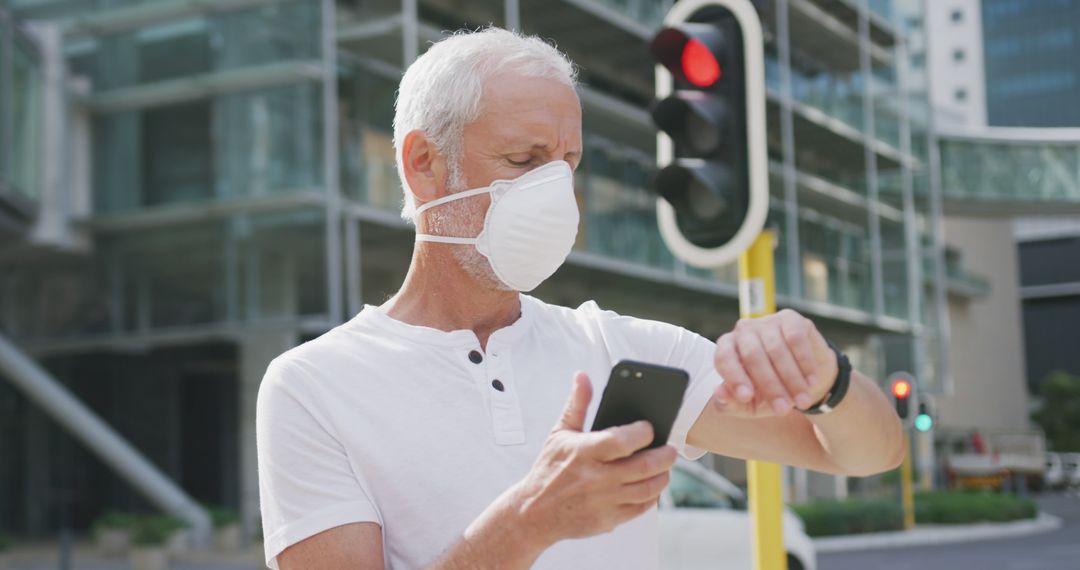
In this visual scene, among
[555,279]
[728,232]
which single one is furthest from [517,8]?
[728,232]

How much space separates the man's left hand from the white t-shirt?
1.42 feet

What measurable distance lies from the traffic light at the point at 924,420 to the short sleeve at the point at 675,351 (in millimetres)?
19566

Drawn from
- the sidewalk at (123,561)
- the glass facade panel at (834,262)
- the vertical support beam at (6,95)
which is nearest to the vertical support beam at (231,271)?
the vertical support beam at (6,95)

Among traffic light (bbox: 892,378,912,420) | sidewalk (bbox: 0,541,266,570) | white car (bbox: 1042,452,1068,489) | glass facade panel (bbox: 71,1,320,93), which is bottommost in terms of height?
white car (bbox: 1042,452,1068,489)

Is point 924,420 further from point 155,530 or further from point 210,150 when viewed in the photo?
point 210,150

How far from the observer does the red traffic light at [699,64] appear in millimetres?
4977

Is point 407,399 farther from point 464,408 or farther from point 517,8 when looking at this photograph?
point 517,8

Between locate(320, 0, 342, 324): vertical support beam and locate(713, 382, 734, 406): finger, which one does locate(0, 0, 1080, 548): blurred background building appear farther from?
locate(713, 382, 734, 406): finger

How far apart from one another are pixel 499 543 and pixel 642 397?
32 cm

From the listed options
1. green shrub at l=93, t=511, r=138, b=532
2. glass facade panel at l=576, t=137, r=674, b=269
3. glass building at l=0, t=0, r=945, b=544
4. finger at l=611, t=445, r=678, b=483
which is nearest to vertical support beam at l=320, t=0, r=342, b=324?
glass building at l=0, t=0, r=945, b=544

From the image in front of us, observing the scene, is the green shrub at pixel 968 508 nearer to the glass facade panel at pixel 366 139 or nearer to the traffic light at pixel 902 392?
the traffic light at pixel 902 392

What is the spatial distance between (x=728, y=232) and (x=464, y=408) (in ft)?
9.15

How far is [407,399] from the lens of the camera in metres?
2.23

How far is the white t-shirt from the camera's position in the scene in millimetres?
2139
